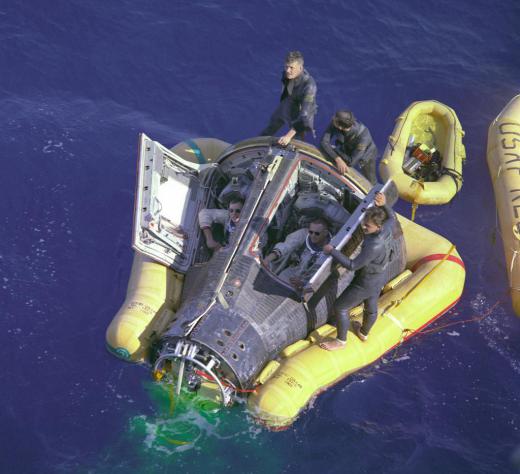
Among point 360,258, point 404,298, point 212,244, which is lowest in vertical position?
point 212,244

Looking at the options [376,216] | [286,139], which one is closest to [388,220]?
[376,216]

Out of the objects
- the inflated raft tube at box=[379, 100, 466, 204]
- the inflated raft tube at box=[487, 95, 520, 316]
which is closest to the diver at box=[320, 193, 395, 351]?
the inflated raft tube at box=[487, 95, 520, 316]

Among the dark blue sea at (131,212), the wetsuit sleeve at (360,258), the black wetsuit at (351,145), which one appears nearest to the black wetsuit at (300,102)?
the black wetsuit at (351,145)

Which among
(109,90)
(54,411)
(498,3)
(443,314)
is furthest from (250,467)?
(498,3)

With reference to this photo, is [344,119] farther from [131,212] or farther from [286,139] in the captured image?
[131,212]

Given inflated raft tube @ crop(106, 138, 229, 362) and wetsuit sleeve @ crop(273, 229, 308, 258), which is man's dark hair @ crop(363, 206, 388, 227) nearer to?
wetsuit sleeve @ crop(273, 229, 308, 258)

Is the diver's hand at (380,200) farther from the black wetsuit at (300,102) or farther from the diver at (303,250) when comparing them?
the black wetsuit at (300,102)

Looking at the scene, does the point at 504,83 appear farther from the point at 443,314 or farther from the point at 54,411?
the point at 54,411
